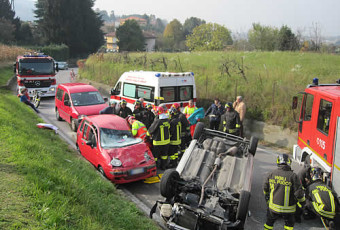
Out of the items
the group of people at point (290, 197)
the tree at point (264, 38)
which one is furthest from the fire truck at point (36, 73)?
the tree at point (264, 38)

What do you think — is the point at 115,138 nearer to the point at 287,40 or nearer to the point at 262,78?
the point at 262,78

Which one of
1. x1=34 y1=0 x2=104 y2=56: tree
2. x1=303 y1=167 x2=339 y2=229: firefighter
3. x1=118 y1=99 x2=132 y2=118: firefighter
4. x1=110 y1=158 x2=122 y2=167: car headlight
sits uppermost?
x1=34 y1=0 x2=104 y2=56: tree

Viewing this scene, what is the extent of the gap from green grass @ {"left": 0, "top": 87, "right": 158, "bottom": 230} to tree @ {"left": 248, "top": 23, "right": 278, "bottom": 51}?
31.6 meters

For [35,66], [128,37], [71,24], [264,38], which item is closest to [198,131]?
[35,66]

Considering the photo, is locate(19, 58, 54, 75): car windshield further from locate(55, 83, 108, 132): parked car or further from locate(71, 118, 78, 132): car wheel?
locate(71, 118, 78, 132): car wheel

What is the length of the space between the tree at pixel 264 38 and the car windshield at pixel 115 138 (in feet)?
96.0

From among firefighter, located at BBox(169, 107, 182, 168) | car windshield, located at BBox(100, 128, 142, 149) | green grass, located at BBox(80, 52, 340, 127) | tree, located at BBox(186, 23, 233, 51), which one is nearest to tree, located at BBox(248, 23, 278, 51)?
tree, located at BBox(186, 23, 233, 51)

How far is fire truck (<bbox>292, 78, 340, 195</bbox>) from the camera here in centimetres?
561

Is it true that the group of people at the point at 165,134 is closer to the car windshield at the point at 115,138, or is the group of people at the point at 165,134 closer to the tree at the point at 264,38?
the car windshield at the point at 115,138

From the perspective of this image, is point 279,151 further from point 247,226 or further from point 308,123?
point 247,226

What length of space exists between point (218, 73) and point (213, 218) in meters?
13.5

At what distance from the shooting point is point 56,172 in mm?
5535

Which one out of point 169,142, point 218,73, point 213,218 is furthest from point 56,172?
point 218,73

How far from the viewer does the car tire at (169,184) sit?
214 inches
